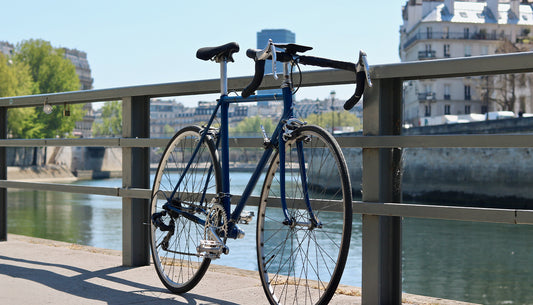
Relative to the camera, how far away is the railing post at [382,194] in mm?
3578

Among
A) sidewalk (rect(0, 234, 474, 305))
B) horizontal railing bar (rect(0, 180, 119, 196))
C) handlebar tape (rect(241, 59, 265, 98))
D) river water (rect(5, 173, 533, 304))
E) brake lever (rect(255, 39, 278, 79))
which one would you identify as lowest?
river water (rect(5, 173, 533, 304))

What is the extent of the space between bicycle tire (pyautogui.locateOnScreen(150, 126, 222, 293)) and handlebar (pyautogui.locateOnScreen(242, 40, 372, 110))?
0.76 m

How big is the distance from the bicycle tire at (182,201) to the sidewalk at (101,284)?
10 cm

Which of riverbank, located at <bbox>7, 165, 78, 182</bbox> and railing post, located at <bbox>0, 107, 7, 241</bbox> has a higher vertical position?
railing post, located at <bbox>0, 107, 7, 241</bbox>

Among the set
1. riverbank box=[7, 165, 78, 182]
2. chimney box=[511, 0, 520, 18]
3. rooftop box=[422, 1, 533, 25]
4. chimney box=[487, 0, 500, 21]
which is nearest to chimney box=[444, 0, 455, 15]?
rooftop box=[422, 1, 533, 25]

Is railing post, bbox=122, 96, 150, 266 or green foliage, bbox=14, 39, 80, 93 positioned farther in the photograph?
green foliage, bbox=14, 39, 80, 93

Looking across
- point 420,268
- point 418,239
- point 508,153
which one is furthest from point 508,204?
point 420,268

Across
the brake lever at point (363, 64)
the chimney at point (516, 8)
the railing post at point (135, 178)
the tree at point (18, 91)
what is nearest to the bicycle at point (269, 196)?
the brake lever at point (363, 64)

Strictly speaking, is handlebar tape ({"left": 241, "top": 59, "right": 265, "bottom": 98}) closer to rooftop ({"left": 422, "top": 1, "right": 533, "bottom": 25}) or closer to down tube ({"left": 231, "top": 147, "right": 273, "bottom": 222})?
down tube ({"left": 231, "top": 147, "right": 273, "bottom": 222})

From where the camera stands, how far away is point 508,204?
36.3m

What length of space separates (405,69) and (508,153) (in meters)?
36.3

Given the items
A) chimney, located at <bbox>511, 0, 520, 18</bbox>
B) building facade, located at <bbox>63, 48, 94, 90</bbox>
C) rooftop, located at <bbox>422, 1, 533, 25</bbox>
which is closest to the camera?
rooftop, located at <bbox>422, 1, 533, 25</bbox>

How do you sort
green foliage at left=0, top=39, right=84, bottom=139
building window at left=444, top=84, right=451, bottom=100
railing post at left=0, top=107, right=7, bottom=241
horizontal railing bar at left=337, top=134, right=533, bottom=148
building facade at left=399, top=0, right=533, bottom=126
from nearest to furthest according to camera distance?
horizontal railing bar at left=337, top=134, right=533, bottom=148
railing post at left=0, top=107, right=7, bottom=241
green foliage at left=0, top=39, right=84, bottom=139
building window at left=444, top=84, right=451, bottom=100
building facade at left=399, top=0, right=533, bottom=126

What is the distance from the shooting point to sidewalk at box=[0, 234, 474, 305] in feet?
12.6
